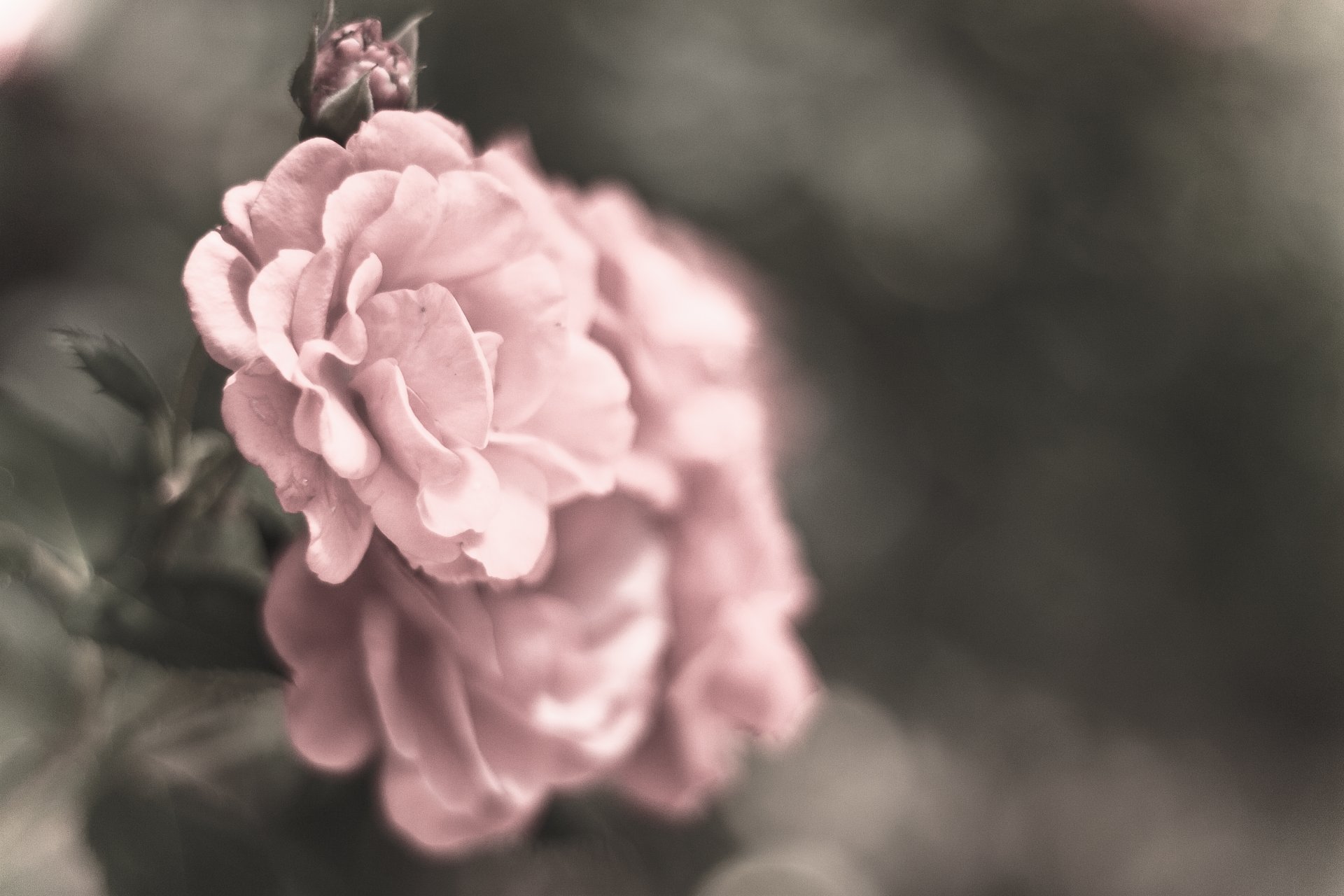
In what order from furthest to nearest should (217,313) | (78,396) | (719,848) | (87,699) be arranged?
(719,848) → (78,396) → (87,699) → (217,313)

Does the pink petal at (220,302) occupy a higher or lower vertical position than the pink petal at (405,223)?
lower

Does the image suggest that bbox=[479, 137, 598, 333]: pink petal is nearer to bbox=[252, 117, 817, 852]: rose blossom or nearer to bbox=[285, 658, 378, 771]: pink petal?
bbox=[252, 117, 817, 852]: rose blossom

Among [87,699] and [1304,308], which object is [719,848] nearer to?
[87,699]

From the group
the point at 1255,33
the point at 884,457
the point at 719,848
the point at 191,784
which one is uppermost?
the point at 1255,33

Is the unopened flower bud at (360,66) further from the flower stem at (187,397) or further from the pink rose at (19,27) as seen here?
the pink rose at (19,27)

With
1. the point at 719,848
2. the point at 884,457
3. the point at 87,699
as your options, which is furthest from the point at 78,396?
the point at 884,457

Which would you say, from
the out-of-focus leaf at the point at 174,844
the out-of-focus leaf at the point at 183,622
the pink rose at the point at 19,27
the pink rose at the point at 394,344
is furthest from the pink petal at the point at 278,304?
the pink rose at the point at 19,27

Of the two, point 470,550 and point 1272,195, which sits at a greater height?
point 1272,195

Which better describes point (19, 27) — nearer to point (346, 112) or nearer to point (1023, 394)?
point (346, 112)

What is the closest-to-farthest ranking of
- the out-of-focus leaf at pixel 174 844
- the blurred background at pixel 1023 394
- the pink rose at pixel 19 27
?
Result: the out-of-focus leaf at pixel 174 844 < the pink rose at pixel 19 27 < the blurred background at pixel 1023 394
